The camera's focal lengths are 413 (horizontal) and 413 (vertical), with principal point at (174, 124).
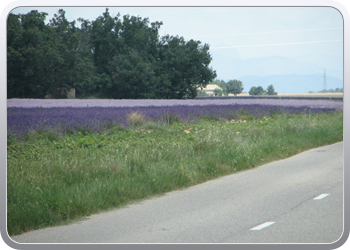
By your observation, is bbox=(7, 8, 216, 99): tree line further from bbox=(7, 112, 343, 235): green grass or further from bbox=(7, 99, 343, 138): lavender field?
bbox=(7, 112, 343, 235): green grass

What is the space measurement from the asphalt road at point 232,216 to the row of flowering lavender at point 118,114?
357cm

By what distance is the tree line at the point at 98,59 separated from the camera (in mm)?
4941

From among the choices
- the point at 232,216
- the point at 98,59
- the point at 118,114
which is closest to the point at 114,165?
the point at 98,59

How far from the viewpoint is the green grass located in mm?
5410

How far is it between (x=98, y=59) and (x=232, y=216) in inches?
198

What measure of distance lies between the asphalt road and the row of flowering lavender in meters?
3.57

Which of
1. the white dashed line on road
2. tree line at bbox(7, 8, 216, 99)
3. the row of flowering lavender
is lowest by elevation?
the white dashed line on road

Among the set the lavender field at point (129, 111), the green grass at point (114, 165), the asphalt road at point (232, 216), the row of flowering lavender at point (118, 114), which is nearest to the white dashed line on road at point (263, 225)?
the asphalt road at point (232, 216)

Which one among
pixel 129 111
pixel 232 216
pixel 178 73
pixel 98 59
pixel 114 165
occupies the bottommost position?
pixel 232 216

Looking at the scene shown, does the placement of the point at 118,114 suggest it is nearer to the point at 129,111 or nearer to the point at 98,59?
the point at 129,111

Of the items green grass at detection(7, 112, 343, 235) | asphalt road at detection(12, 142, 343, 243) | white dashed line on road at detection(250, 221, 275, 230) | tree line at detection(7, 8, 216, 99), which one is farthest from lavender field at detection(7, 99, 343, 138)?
white dashed line on road at detection(250, 221, 275, 230)

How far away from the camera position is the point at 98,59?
906cm

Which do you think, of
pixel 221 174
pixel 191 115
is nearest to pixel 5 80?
pixel 221 174

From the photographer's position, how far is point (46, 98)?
7.18m
